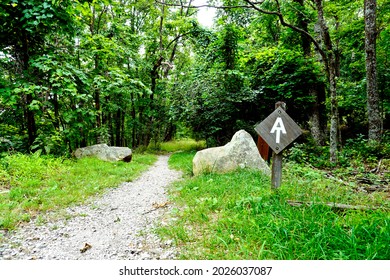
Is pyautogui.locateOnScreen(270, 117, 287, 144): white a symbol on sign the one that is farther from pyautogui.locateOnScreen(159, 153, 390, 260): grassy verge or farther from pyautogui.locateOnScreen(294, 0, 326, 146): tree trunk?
pyautogui.locateOnScreen(294, 0, 326, 146): tree trunk

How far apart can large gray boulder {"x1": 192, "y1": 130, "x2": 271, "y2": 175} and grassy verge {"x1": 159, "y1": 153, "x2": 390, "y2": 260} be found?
1922 mm

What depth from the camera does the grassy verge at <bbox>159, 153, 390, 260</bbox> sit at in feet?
7.82

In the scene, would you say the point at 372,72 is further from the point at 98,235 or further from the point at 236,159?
the point at 98,235

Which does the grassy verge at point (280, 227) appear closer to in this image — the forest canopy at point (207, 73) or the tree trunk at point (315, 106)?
the forest canopy at point (207, 73)

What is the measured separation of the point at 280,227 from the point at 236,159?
12.3 feet

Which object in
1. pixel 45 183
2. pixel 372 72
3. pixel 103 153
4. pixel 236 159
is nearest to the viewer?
pixel 45 183

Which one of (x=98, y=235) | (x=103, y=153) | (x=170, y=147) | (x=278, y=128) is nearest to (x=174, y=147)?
(x=170, y=147)

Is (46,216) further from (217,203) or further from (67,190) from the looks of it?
(217,203)

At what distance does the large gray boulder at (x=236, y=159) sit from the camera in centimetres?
645

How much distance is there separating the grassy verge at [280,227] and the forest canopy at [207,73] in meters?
4.25

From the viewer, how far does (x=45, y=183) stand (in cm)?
557

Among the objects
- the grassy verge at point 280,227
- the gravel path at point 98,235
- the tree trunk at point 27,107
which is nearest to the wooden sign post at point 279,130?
the grassy verge at point 280,227

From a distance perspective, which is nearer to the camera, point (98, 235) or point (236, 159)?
point (98, 235)

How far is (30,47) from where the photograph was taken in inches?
318
